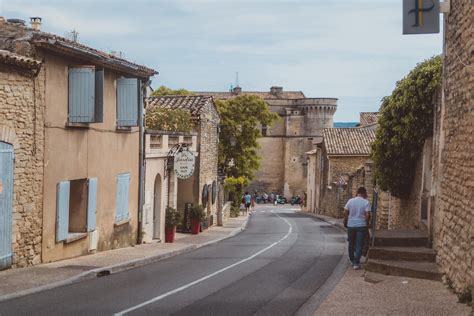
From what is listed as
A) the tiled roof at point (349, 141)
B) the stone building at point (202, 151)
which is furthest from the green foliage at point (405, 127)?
the tiled roof at point (349, 141)

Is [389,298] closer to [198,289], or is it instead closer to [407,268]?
[407,268]

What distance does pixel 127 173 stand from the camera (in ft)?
66.8

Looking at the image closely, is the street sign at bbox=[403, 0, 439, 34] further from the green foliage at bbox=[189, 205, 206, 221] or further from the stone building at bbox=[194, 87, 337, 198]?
the stone building at bbox=[194, 87, 337, 198]

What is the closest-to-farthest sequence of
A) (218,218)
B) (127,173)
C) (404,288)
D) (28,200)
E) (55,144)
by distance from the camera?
(404,288)
(28,200)
(55,144)
(127,173)
(218,218)

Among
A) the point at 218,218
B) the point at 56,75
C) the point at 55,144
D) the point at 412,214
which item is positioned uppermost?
the point at 56,75

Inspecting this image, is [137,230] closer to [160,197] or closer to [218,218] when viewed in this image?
[160,197]

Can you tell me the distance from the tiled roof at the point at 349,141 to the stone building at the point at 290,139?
39448 millimetres

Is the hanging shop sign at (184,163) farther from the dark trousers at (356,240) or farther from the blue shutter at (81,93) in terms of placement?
the dark trousers at (356,240)

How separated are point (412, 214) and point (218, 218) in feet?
64.6

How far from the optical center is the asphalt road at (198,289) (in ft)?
31.4

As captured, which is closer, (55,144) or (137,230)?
(55,144)

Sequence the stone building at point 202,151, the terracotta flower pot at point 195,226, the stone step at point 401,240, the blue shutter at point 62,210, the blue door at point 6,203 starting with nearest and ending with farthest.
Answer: the blue door at point 6,203 → the stone step at point 401,240 → the blue shutter at point 62,210 → the terracotta flower pot at point 195,226 → the stone building at point 202,151

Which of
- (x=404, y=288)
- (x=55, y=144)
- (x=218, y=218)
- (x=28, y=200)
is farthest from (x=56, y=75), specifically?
(x=218, y=218)

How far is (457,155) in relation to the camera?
10.3m
